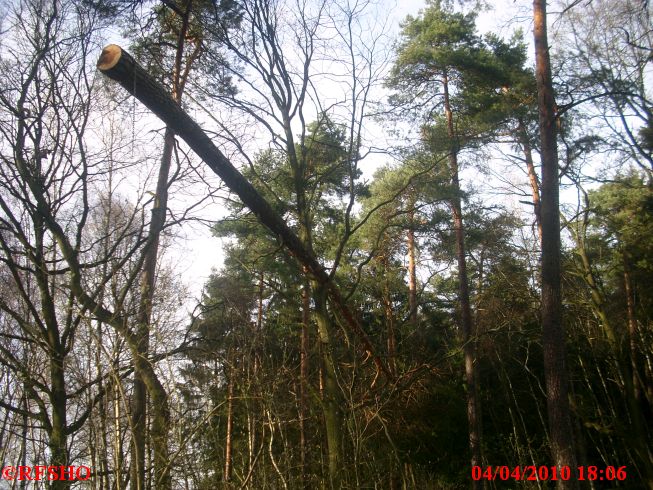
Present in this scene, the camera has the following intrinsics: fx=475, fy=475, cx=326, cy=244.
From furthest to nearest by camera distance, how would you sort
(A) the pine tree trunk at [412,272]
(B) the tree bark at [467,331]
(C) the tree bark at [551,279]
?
(A) the pine tree trunk at [412,272] < (B) the tree bark at [467,331] < (C) the tree bark at [551,279]

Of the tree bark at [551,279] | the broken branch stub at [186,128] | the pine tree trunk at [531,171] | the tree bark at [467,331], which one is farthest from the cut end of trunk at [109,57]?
the tree bark at [467,331]

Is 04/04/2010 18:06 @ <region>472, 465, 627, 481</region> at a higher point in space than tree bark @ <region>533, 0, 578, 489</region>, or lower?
lower

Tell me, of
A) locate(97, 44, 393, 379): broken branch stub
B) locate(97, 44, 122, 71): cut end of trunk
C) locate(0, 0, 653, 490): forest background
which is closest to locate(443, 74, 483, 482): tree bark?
locate(0, 0, 653, 490): forest background

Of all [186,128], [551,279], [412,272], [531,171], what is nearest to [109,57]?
[186,128]

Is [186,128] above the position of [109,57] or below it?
below

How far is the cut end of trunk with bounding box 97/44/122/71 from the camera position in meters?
3.09

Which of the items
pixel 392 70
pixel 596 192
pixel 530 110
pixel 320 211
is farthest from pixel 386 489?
pixel 596 192

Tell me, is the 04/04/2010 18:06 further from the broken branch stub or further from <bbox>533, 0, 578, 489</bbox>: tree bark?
the broken branch stub

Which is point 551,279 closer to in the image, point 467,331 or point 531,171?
point 467,331

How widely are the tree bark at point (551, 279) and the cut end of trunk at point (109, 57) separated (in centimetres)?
558

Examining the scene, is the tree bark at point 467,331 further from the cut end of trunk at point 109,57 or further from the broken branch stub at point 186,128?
the cut end of trunk at point 109,57

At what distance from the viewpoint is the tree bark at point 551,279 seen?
5.80 meters

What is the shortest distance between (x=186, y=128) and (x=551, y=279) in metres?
5.04

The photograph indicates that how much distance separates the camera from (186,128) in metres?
3.60
